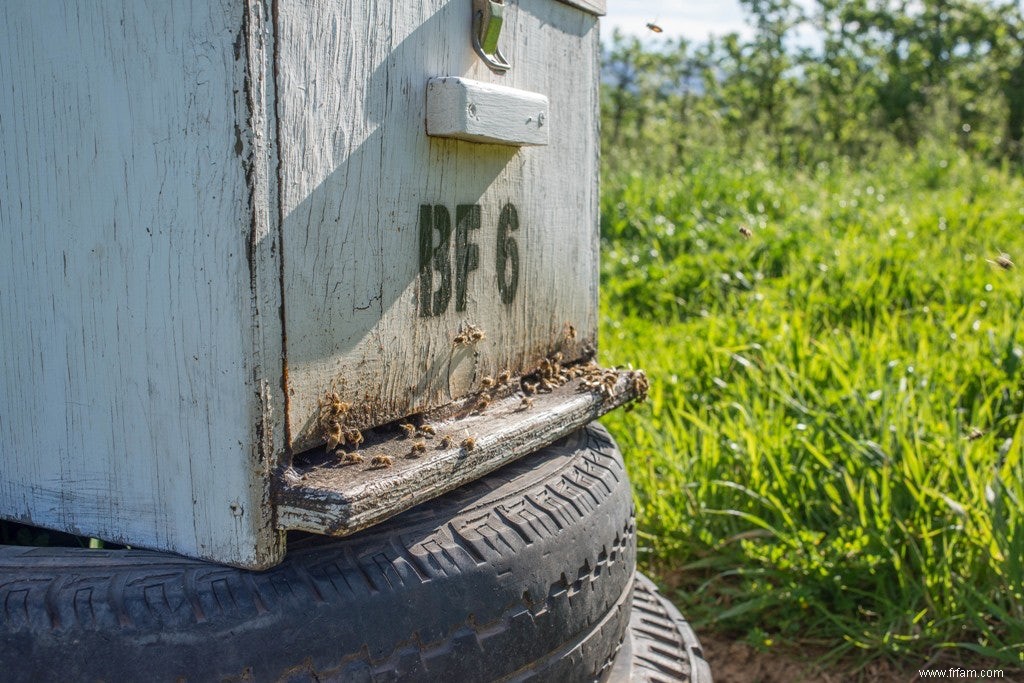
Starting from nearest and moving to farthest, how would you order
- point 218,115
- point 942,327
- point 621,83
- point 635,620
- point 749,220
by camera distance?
point 218,115, point 635,620, point 942,327, point 749,220, point 621,83

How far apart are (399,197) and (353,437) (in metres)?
0.37

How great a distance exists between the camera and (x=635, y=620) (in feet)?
6.61

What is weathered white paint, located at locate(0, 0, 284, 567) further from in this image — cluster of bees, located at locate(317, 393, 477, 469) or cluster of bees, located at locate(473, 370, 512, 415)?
cluster of bees, located at locate(473, 370, 512, 415)

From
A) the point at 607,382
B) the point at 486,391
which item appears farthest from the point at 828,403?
the point at 486,391

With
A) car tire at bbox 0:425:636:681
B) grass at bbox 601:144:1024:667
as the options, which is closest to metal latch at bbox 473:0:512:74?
car tire at bbox 0:425:636:681

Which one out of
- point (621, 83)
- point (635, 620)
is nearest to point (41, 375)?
point (635, 620)

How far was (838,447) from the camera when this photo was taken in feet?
8.64

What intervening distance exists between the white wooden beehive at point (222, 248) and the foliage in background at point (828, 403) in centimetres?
133

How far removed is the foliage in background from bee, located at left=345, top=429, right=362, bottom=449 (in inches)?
57.6

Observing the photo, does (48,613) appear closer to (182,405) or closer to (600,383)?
(182,405)

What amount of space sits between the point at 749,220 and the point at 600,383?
411 cm

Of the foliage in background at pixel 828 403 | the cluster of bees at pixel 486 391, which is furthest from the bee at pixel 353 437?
the foliage in background at pixel 828 403

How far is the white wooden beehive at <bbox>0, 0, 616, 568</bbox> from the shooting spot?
1.17 m

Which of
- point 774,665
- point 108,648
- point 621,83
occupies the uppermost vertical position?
point 621,83
